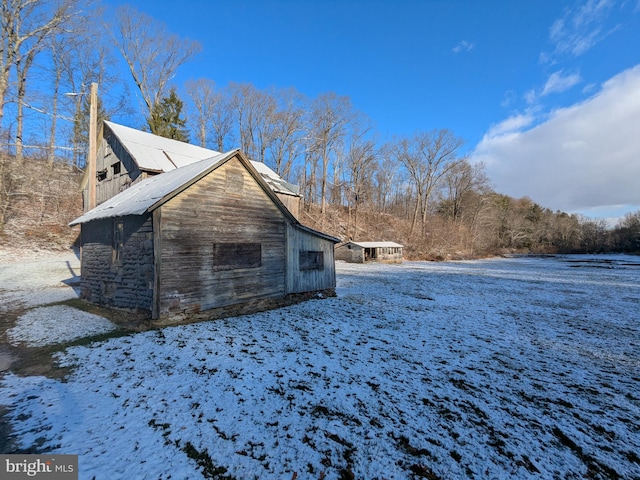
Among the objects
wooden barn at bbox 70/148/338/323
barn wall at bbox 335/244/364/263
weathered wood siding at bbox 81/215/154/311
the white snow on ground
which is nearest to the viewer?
the white snow on ground

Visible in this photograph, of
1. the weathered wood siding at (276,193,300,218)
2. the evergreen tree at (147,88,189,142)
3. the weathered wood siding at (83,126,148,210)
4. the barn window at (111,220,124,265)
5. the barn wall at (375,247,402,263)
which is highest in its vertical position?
the evergreen tree at (147,88,189,142)

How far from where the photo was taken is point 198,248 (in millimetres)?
9164

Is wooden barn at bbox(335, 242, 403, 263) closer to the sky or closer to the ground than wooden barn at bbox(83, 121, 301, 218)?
closer to the ground

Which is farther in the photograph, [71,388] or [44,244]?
[44,244]

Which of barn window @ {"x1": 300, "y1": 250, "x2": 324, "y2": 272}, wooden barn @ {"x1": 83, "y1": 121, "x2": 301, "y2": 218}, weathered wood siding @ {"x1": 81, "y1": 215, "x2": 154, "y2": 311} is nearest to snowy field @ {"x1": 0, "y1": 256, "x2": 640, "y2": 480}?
weathered wood siding @ {"x1": 81, "y1": 215, "x2": 154, "y2": 311}

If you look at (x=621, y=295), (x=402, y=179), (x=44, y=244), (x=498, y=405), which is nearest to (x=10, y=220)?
(x=44, y=244)

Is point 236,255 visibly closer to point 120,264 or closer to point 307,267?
point 307,267

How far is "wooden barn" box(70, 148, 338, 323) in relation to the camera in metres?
8.48

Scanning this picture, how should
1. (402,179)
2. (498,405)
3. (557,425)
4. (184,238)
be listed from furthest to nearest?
(402,179) < (184,238) < (498,405) < (557,425)

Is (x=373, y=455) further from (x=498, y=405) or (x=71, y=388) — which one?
(x=71, y=388)

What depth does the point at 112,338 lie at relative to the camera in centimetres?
757

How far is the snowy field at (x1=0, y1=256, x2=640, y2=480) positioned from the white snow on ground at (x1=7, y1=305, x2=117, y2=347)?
12.3 inches

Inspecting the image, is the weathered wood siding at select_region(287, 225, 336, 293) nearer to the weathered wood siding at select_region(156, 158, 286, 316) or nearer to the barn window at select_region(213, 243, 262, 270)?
the weathered wood siding at select_region(156, 158, 286, 316)

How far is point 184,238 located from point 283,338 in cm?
480
